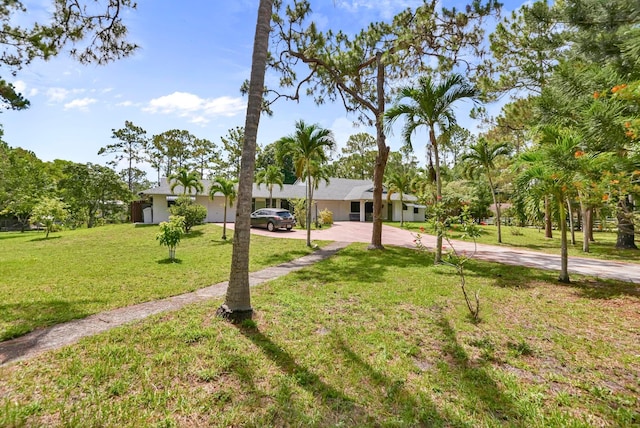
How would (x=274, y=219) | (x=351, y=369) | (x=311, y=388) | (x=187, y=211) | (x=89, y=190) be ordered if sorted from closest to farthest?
(x=311, y=388)
(x=351, y=369)
(x=187, y=211)
(x=274, y=219)
(x=89, y=190)

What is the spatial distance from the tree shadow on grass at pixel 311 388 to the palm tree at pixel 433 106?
645cm

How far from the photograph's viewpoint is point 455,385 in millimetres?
3285

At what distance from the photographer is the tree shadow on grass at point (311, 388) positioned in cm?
278

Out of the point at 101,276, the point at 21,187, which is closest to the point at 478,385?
the point at 101,276

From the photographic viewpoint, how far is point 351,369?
3594 mm

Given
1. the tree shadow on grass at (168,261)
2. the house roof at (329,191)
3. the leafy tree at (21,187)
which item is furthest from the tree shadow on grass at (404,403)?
the leafy tree at (21,187)

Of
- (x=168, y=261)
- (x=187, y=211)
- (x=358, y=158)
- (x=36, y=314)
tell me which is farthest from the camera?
(x=358, y=158)

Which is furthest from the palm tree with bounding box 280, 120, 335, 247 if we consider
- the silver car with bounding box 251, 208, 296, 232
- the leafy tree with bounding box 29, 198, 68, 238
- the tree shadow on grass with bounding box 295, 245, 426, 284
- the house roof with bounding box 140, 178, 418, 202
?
the leafy tree with bounding box 29, 198, 68, 238

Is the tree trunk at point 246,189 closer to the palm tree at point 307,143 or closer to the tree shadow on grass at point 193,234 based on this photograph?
the palm tree at point 307,143

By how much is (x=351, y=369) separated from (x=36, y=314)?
5752 mm

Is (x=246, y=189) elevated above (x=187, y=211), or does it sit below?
above

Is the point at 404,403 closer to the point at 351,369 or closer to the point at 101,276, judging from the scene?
the point at 351,369

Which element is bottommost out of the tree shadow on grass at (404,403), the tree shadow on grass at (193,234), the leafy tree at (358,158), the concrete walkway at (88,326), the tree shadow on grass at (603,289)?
the tree shadow on grass at (404,403)

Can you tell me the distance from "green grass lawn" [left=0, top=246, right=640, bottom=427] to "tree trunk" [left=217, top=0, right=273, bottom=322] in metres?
0.37
